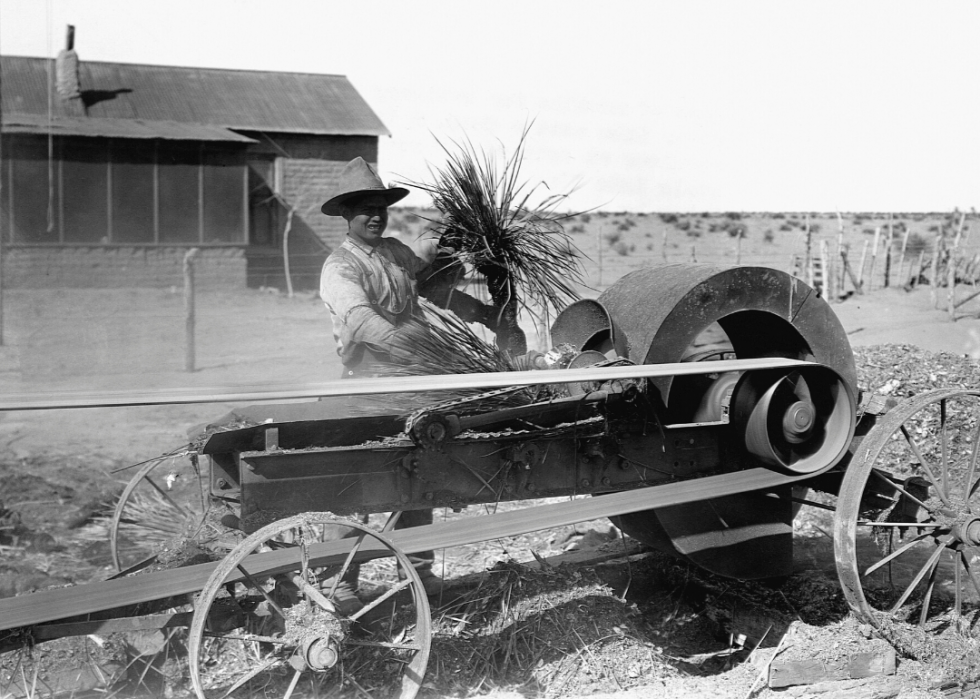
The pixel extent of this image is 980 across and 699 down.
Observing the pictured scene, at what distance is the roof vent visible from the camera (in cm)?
1523

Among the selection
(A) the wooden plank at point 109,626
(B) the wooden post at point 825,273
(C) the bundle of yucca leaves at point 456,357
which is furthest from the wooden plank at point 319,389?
(B) the wooden post at point 825,273

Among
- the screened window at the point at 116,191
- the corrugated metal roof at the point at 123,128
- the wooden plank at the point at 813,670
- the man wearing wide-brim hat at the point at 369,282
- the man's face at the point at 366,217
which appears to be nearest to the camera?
the man wearing wide-brim hat at the point at 369,282

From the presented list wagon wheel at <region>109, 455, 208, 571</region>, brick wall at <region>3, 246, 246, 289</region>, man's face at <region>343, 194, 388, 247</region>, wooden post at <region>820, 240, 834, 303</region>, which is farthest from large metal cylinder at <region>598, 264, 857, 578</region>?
brick wall at <region>3, 246, 246, 289</region>

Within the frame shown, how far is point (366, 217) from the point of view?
418cm

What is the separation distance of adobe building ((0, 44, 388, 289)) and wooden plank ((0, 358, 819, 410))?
12.1m

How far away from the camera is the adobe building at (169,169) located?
15.2 m

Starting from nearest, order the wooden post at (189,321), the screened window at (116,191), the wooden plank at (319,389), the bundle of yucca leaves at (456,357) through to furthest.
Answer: the wooden plank at (319,389) < the bundle of yucca leaves at (456,357) < the wooden post at (189,321) < the screened window at (116,191)

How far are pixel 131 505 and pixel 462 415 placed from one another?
2.54 m

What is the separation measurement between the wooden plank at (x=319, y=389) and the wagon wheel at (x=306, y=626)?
1.59 ft

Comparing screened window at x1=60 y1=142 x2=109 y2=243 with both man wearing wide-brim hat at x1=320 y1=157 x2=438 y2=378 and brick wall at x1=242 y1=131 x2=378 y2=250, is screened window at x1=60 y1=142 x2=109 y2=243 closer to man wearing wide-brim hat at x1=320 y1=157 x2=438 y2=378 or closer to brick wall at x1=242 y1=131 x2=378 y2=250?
brick wall at x1=242 y1=131 x2=378 y2=250

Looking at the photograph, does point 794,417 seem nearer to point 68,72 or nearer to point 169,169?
point 169,169

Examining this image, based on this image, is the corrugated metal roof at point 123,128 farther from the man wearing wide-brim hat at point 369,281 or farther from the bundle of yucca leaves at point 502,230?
the bundle of yucca leaves at point 502,230

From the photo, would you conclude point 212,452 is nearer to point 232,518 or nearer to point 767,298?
point 232,518

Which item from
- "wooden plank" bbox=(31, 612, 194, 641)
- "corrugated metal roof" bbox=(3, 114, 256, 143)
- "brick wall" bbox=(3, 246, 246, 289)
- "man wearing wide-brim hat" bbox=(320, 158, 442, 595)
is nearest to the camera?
"wooden plank" bbox=(31, 612, 194, 641)
